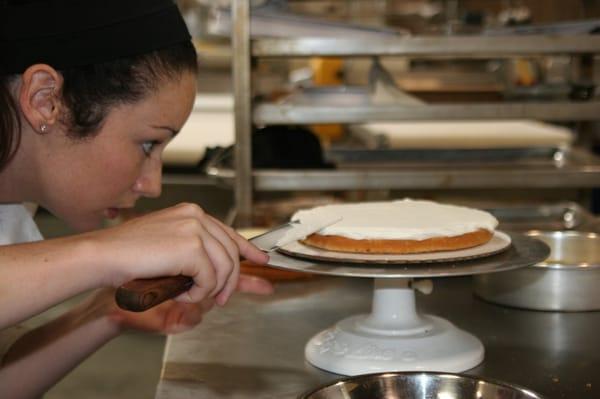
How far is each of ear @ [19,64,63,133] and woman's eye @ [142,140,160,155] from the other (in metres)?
0.14

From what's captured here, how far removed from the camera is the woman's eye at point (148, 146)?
1.48 metres

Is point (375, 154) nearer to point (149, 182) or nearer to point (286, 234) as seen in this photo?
point (149, 182)

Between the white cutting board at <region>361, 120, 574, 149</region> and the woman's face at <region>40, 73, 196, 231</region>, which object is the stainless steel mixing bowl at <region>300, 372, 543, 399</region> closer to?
the woman's face at <region>40, 73, 196, 231</region>

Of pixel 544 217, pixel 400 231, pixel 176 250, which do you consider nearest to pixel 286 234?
pixel 400 231

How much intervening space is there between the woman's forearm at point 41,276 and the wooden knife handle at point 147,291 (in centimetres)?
7

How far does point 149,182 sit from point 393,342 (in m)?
0.49

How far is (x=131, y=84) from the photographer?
1.42 m

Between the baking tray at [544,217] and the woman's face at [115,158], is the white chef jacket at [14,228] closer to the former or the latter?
the woman's face at [115,158]

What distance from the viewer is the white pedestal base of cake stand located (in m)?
1.26

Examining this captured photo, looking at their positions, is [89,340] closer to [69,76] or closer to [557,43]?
[69,76]

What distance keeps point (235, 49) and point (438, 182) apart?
1.81 feet

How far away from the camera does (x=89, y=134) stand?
143 centimetres

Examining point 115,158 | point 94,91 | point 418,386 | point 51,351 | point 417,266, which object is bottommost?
point 51,351

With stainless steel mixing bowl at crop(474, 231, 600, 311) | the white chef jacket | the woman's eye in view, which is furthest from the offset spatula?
the white chef jacket
